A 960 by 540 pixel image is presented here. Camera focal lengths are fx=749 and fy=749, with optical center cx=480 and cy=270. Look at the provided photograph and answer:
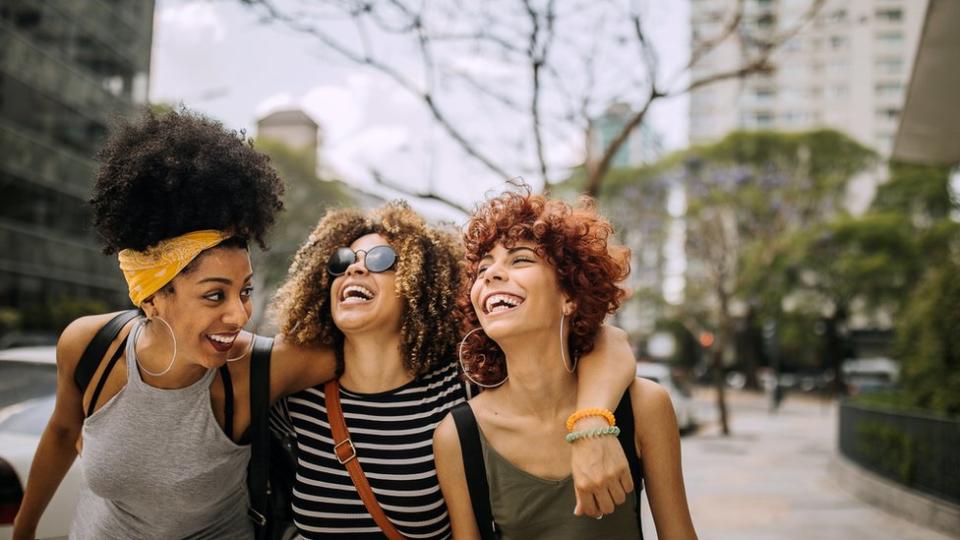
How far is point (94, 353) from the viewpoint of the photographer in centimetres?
264

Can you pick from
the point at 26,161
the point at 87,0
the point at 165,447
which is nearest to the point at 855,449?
the point at 165,447

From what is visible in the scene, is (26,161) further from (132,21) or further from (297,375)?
(297,375)

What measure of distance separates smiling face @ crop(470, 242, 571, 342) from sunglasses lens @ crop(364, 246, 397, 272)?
1.48ft

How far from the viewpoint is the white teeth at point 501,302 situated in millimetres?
2477

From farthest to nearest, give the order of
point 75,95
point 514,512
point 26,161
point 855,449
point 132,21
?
point 132,21
point 75,95
point 26,161
point 855,449
point 514,512

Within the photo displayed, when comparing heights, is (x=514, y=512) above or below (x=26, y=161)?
below

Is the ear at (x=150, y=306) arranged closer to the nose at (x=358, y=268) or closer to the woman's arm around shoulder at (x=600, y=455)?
the nose at (x=358, y=268)

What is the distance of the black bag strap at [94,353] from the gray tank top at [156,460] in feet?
0.29

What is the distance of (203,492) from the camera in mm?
2564

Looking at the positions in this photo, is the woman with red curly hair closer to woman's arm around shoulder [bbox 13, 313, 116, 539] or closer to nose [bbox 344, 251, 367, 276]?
nose [bbox 344, 251, 367, 276]

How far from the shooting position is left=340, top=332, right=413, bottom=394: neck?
2.85m

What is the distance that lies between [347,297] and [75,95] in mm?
26736

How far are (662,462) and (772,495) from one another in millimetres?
8147

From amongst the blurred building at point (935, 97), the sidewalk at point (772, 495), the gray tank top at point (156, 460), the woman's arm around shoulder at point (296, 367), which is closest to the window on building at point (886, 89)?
the sidewalk at point (772, 495)
